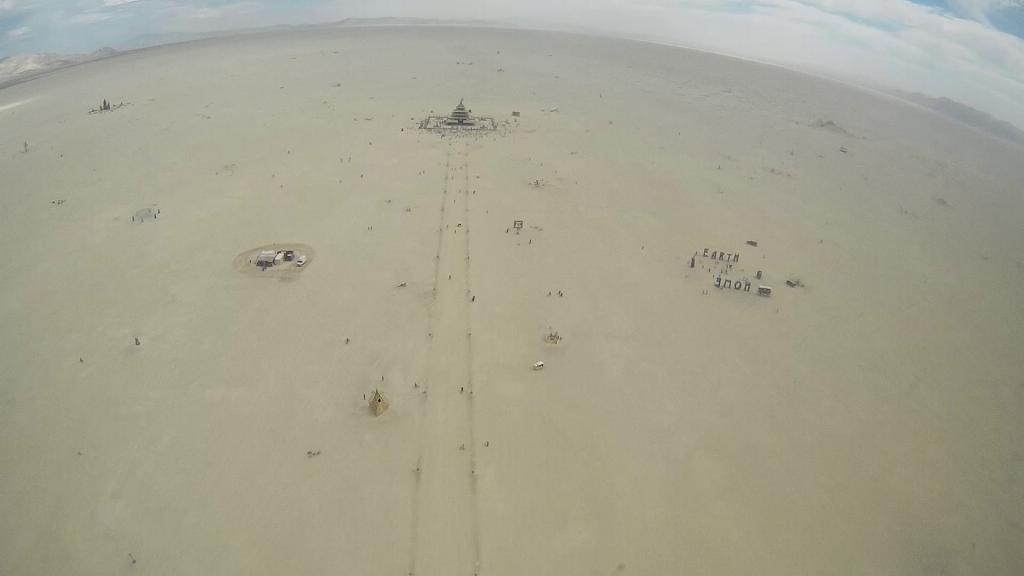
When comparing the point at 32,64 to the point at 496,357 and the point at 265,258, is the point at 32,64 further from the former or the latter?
→ the point at 496,357

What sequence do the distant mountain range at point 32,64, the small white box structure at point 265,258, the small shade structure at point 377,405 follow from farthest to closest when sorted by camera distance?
the distant mountain range at point 32,64, the small white box structure at point 265,258, the small shade structure at point 377,405

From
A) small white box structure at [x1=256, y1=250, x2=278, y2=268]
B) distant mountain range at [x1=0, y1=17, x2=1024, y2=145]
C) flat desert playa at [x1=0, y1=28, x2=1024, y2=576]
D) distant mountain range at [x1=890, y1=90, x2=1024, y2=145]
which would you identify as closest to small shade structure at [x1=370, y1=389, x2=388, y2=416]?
flat desert playa at [x1=0, y1=28, x2=1024, y2=576]

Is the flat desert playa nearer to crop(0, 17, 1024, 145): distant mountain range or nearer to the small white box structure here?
the small white box structure

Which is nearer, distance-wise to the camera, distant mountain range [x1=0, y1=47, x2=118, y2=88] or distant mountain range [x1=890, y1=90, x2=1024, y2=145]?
distant mountain range [x1=0, y1=47, x2=118, y2=88]

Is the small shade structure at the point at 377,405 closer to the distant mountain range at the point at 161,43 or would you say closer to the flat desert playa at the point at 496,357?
the flat desert playa at the point at 496,357

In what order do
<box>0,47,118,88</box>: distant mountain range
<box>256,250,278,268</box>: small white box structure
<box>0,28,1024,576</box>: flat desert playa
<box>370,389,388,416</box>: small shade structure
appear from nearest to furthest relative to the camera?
1. <box>0,28,1024,576</box>: flat desert playa
2. <box>370,389,388,416</box>: small shade structure
3. <box>256,250,278,268</box>: small white box structure
4. <box>0,47,118,88</box>: distant mountain range

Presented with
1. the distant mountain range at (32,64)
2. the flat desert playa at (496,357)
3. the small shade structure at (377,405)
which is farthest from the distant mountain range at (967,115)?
the distant mountain range at (32,64)

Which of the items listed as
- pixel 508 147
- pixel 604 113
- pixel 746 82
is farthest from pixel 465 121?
pixel 746 82

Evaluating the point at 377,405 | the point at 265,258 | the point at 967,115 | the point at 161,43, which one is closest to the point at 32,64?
the point at 161,43
